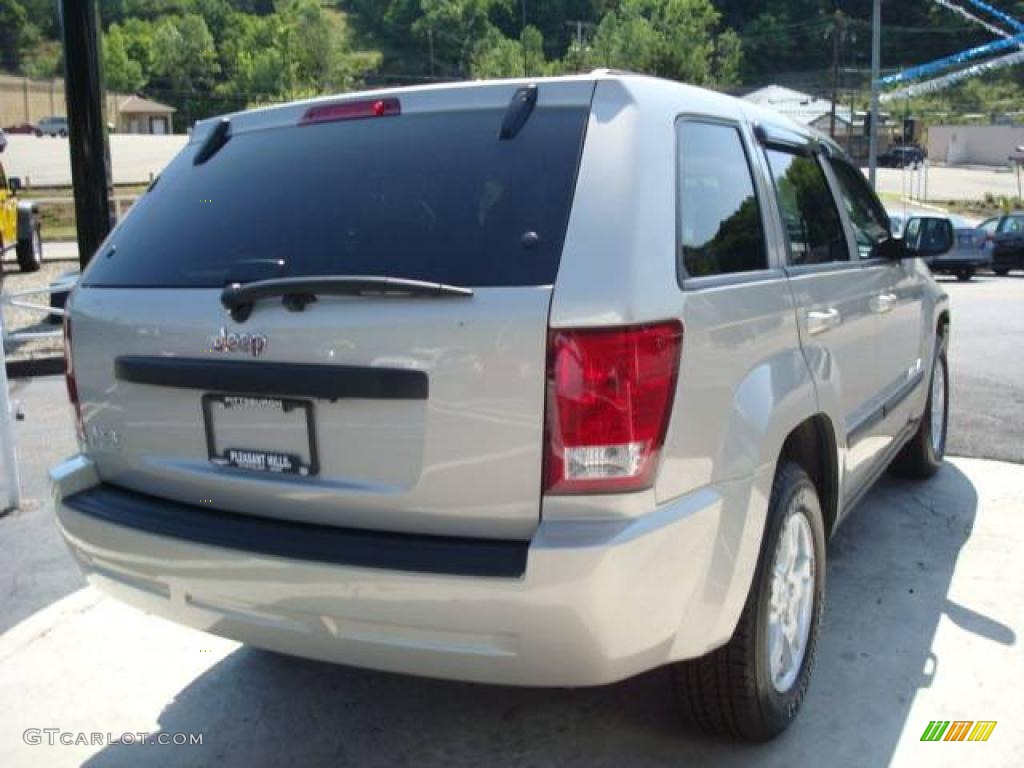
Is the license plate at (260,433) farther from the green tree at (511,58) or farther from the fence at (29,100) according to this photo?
the fence at (29,100)

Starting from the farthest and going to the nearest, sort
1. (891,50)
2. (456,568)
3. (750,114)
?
(891,50)
(750,114)
(456,568)

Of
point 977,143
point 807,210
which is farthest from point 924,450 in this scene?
point 977,143

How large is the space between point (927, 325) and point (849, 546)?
1.30 m

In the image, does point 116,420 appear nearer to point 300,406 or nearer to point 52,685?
point 300,406

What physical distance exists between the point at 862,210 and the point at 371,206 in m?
2.78

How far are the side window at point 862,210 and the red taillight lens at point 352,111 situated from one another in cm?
219

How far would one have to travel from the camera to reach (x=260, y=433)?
264 centimetres

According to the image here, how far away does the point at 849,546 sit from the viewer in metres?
4.67

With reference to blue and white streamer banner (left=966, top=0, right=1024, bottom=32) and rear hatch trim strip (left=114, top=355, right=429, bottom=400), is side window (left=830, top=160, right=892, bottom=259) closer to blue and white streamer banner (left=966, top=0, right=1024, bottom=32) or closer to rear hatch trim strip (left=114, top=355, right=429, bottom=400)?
rear hatch trim strip (left=114, top=355, right=429, bottom=400)

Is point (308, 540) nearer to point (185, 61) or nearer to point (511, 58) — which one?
point (511, 58)

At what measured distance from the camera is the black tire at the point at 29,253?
55.5 ft

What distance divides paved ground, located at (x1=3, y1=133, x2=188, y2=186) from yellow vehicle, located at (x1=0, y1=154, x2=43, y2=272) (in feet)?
85.7

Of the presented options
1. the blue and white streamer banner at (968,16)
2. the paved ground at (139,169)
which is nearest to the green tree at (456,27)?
the blue and white streamer banner at (968,16)

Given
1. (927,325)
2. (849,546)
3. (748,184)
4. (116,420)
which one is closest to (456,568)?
(116,420)
